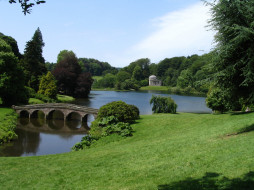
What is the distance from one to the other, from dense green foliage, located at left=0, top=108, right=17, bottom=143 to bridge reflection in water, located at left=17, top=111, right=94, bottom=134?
187 centimetres

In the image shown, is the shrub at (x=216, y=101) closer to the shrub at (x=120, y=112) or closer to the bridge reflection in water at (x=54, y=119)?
the shrub at (x=120, y=112)

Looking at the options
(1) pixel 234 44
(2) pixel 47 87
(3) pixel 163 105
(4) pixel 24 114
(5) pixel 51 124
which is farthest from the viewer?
(2) pixel 47 87

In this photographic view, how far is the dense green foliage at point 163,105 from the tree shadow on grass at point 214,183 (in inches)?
1251

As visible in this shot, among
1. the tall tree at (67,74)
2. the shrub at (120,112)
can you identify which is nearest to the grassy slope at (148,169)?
the shrub at (120,112)

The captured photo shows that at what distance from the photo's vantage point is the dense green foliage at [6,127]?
25.2 metres

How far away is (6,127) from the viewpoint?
28328 mm

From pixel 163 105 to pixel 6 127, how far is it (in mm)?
22484

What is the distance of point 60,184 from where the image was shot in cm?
866

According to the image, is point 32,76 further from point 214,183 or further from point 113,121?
point 214,183

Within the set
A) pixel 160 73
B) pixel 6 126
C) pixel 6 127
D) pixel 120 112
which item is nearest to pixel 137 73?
pixel 160 73

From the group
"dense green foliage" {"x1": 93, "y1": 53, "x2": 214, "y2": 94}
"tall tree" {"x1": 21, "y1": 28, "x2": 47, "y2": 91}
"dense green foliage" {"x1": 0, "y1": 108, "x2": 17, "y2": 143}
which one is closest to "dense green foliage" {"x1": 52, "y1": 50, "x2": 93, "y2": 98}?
"tall tree" {"x1": 21, "y1": 28, "x2": 47, "y2": 91}

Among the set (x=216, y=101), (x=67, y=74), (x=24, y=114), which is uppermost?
(x=67, y=74)

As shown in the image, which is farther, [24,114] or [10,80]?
[24,114]

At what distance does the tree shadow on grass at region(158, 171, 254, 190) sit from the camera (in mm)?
5979
